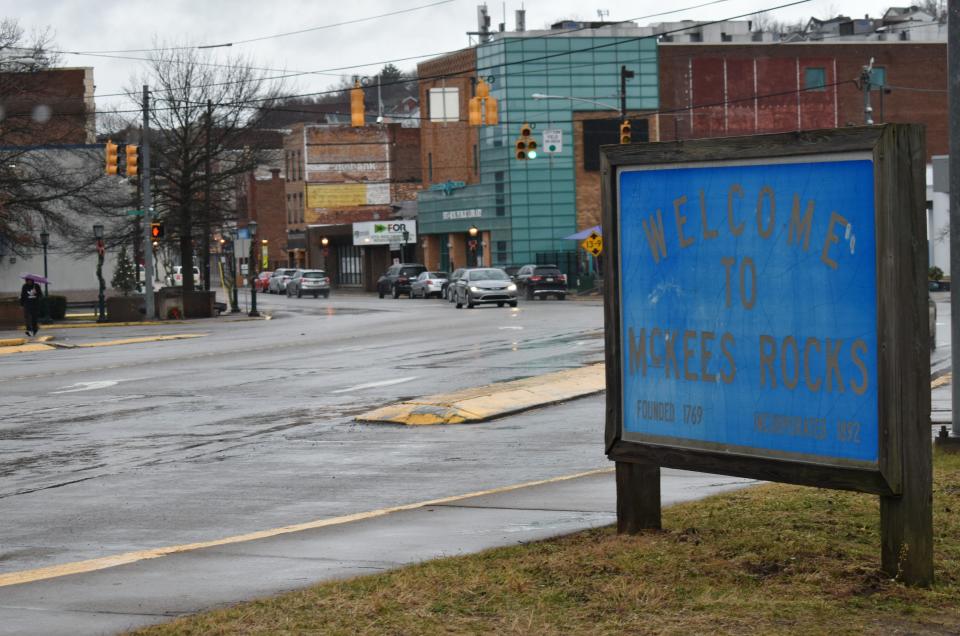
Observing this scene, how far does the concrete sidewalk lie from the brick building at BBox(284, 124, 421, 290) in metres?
108

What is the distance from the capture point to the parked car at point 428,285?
7618 centimetres

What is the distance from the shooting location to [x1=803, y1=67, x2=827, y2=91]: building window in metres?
90.2

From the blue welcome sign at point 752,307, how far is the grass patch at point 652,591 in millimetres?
595

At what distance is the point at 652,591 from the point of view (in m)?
6.84

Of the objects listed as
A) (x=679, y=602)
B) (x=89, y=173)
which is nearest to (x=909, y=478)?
(x=679, y=602)

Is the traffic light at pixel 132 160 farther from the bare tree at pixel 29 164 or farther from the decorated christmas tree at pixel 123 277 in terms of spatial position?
the decorated christmas tree at pixel 123 277

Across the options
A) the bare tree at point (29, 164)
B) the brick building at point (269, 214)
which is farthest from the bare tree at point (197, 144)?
the brick building at point (269, 214)

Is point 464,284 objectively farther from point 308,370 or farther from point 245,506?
point 245,506

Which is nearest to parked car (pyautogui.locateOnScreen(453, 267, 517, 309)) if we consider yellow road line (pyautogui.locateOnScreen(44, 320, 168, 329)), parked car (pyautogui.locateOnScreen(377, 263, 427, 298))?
yellow road line (pyautogui.locateOnScreen(44, 320, 168, 329))

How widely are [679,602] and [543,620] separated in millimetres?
665

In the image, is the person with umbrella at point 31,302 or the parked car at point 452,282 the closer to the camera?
the person with umbrella at point 31,302

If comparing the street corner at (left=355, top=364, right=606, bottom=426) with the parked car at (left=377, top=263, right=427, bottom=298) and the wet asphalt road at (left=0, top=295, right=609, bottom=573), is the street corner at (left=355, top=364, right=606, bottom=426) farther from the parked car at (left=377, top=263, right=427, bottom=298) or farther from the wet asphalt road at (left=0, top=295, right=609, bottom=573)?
the parked car at (left=377, top=263, right=427, bottom=298)

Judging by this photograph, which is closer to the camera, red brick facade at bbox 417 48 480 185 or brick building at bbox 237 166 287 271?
red brick facade at bbox 417 48 480 185

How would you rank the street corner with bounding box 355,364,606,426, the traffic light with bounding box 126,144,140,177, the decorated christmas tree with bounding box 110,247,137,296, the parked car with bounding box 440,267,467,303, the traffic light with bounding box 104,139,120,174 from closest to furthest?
the street corner with bounding box 355,364,606,426
the traffic light with bounding box 126,144,140,177
the traffic light with bounding box 104,139,120,174
the parked car with bounding box 440,267,467,303
the decorated christmas tree with bounding box 110,247,137,296
